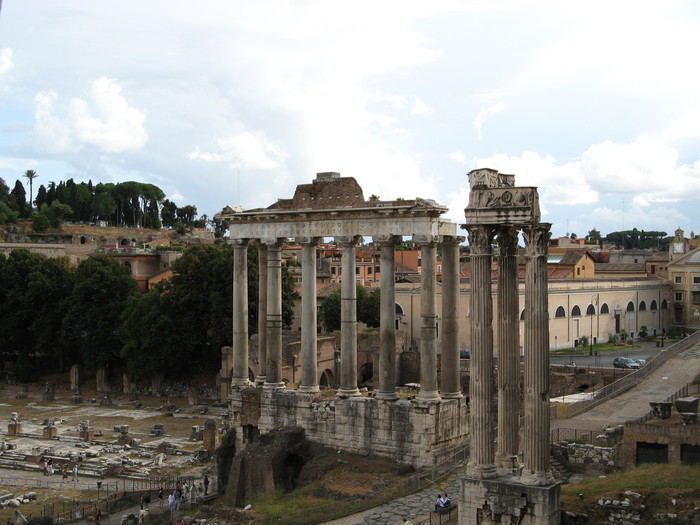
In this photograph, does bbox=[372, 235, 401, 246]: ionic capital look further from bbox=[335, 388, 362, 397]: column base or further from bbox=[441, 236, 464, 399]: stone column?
Answer: bbox=[335, 388, 362, 397]: column base

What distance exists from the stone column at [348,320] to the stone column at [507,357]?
10557 mm

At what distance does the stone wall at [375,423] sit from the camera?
28.5 m

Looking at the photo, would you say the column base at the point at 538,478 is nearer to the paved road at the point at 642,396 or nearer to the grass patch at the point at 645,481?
the grass patch at the point at 645,481

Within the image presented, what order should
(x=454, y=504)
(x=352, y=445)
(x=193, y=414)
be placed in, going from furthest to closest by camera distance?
(x=193, y=414) → (x=352, y=445) → (x=454, y=504)

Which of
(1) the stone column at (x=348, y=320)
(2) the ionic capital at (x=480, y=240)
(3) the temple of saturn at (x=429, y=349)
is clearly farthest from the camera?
(1) the stone column at (x=348, y=320)

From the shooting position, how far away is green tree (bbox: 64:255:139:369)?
208 feet

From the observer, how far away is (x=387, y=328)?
29.8 m

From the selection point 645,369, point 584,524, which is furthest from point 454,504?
point 645,369

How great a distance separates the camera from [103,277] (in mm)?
65750

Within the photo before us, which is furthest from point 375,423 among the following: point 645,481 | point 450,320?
point 645,481

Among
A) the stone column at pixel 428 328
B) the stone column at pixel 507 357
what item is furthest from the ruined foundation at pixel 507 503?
the stone column at pixel 428 328

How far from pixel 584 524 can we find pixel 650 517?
151 cm

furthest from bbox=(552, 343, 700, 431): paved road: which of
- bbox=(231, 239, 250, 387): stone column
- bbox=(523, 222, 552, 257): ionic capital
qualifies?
bbox=(523, 222, 552, 257): ionic capital

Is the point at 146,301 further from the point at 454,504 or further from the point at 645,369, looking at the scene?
the point at 454,504
